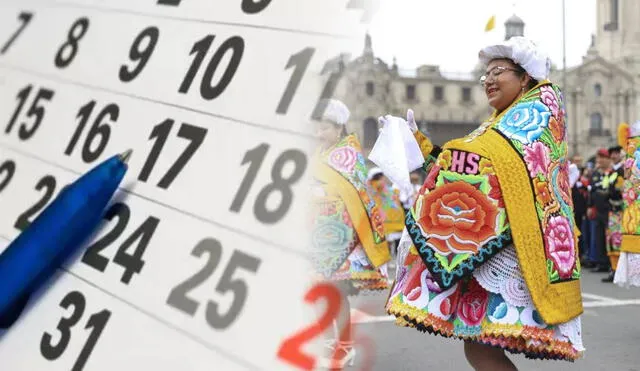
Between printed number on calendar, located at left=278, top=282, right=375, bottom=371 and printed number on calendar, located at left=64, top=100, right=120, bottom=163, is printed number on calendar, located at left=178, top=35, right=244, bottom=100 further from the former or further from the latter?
printed number on calendar, located at left=278, top=282, right=375, bottom=371

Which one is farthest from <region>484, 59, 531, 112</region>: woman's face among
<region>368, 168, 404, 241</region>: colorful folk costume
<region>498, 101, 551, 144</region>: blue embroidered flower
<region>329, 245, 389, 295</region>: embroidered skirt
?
<region>368, 168, 404, 241</region>: colorful folk costume

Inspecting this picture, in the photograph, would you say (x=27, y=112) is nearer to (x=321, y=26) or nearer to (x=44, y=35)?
(x=44, y=35)

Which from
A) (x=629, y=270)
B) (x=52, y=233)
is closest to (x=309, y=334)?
(x=52, y=233)

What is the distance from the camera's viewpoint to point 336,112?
2.40 ft

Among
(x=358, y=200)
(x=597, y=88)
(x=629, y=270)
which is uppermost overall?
(x=597, y=88)

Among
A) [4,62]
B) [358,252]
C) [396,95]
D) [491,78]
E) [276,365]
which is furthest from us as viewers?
[358,252]

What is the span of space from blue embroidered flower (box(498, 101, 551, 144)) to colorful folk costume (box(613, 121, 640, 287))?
10.3 ft

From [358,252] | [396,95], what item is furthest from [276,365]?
[358,252]

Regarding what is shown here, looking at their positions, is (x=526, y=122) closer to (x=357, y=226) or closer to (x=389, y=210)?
(x=357, y=226)

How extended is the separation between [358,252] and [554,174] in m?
1.60

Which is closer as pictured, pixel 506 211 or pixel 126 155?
pixel 126 155

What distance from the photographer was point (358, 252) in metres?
3.57

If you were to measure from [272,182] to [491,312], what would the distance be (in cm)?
140

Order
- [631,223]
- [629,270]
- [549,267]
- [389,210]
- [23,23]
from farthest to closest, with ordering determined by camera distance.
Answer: [389,210] < [631,223] < [629,270] < [549,267] < [23,23]
